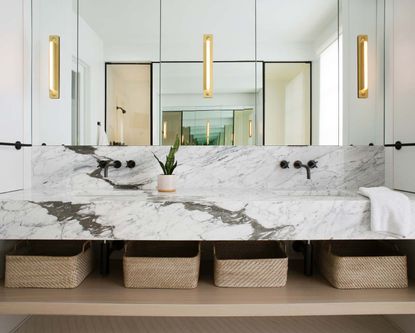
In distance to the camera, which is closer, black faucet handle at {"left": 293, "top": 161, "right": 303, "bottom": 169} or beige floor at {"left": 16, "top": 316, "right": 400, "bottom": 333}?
beige floor at {"left": 16, "top": 316, "right": 400, "bottom": 333}

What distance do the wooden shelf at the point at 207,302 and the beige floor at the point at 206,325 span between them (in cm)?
38

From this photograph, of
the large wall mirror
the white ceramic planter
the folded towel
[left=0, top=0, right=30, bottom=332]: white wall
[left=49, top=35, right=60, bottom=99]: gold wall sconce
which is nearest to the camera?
the folded towel

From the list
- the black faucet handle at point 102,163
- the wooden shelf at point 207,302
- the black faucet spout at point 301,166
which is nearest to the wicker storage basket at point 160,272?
the wooden shelf at point 207,302

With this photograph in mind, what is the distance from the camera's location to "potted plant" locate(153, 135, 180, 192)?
1.84 meters

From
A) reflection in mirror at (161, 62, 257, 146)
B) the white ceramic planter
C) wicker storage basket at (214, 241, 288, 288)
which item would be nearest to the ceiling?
reflection in mirror at (161, 62, 257, 146)

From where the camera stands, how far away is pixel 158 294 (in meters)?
1.52

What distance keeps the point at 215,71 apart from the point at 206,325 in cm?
169

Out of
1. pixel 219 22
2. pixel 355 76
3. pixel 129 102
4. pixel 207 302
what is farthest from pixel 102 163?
pixel 355 76

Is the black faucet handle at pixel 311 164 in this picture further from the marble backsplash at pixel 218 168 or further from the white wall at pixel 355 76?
the white wall at pixel 355 76

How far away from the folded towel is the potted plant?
1.10 metres

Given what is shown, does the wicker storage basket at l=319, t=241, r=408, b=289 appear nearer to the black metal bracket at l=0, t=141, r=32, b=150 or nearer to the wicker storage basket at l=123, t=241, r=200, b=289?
the wicker storage basket at l=123, t=241, r=200, b=289

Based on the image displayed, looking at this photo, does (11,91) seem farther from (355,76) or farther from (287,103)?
(355,76)

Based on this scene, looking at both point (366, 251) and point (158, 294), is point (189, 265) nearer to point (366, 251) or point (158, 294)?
point (158, 294)

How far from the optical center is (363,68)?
1987mm
